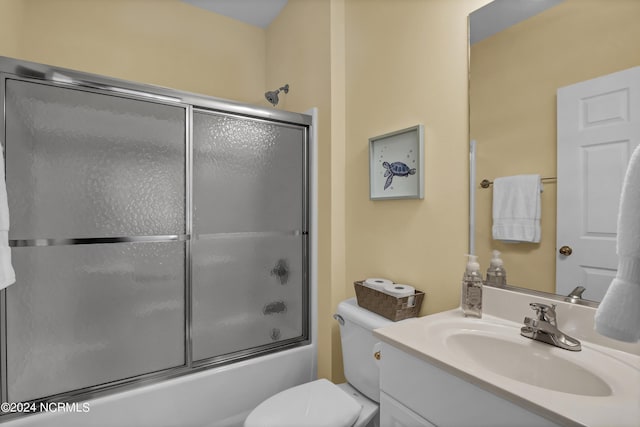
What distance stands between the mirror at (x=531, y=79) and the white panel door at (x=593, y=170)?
0.07 feet

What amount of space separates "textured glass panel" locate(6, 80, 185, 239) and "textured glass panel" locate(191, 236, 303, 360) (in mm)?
274

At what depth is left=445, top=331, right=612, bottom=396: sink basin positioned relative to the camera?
2.39ft

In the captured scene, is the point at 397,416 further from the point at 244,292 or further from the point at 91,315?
the point at 91,315

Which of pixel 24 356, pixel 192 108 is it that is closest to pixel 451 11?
pixel 192 108

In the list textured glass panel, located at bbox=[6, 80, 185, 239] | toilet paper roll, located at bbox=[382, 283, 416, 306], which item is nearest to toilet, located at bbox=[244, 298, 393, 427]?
toilet paper roll, located at bbox=[382, 283, 416, 306]

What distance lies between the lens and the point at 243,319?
1.67m

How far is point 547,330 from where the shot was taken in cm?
84

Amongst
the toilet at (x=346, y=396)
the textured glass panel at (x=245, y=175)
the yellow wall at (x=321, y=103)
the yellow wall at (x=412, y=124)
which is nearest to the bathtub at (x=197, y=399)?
the yellow wall at (x=321, y=103)

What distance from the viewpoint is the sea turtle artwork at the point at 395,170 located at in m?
1.38

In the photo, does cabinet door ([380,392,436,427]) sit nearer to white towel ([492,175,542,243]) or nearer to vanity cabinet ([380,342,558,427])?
vanity cabinet ([380,342,558,427])

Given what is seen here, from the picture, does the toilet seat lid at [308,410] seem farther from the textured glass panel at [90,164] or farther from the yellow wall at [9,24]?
the yellow wall at [9,24]

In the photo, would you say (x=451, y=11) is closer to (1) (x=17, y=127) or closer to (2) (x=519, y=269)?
(2) (x=519, y=269)

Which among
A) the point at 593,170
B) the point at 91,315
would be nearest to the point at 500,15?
the point at 593,170

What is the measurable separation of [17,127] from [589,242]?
2.01 metres
